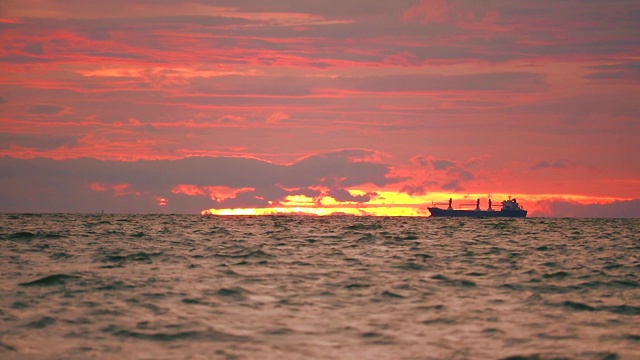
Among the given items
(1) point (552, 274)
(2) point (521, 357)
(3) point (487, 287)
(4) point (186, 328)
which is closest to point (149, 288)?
(4) point (186, 328)

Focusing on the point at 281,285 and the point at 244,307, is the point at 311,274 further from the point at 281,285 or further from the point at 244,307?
the point at 244,307

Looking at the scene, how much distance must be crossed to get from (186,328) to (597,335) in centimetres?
1142

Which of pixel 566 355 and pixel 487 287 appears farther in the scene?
pixel 487 287

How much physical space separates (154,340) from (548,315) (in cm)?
1226

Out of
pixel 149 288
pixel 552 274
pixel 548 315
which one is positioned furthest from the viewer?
pixel 552 274

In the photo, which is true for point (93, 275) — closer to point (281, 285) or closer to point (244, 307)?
point (281, 285)

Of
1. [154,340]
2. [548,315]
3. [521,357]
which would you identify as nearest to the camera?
[521,357]

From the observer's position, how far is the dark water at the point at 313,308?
19.9 m

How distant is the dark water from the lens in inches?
783

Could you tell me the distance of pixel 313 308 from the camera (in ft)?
84.7

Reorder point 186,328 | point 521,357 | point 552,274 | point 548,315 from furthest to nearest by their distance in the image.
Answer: point 552,274, point 548,315, point 186,328, point 521,357

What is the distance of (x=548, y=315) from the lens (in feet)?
81.4

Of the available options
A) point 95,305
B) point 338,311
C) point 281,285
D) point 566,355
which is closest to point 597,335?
point 566,355

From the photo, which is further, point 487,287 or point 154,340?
point 487,287
